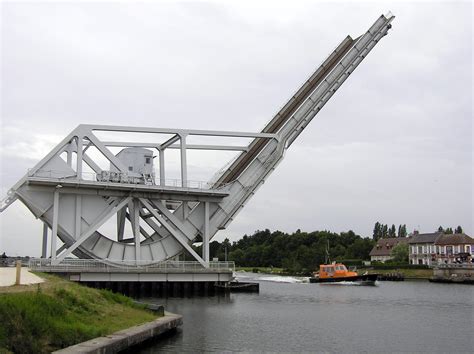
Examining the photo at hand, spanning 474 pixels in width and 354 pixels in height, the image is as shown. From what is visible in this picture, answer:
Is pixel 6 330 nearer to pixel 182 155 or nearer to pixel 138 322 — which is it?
pixel 138 322

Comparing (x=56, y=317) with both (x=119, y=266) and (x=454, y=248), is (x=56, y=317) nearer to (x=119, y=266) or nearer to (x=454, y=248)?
(x=119, y=266)

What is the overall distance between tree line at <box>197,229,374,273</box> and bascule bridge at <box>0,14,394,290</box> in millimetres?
44920

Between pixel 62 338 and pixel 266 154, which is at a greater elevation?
pixel 266 154

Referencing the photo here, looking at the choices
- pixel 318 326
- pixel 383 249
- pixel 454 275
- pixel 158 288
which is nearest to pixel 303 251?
pixel 383 249

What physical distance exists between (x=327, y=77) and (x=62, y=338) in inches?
985

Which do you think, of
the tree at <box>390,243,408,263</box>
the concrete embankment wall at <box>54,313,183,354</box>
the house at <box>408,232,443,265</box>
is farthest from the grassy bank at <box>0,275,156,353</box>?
the tree at <box>390,243,408,263</box>

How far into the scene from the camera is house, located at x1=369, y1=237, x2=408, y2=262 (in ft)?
273

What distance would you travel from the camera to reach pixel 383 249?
3342 inches

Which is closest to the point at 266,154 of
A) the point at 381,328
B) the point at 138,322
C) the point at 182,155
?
the point at 182,155

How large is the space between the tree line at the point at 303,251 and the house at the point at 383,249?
2104mm

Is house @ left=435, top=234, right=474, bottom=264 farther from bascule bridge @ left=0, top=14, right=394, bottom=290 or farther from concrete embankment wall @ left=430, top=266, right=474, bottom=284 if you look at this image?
bascule bridge @ left=0, top=14, right=394, bottom=290

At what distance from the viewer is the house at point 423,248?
233ft

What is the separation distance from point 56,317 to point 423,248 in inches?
2652

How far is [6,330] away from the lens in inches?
382
